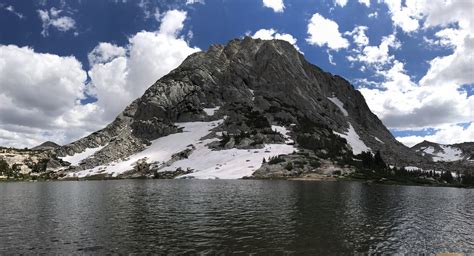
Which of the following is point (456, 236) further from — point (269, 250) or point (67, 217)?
point (67, 217)

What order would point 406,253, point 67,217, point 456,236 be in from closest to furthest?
point 406,253 → point 456,236 → point 67,217

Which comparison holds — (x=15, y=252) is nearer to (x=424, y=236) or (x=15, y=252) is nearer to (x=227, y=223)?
(x=227, y=223)

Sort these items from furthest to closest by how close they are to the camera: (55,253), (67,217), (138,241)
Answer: (67,217) → (138,241) → (55,253)

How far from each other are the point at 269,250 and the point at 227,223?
1988 centimetres

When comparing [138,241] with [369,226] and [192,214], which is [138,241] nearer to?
[192,214]

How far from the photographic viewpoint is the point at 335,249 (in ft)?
157

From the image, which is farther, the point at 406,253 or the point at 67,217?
the point at 67,217

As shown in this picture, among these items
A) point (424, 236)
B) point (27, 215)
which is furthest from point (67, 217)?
point (424, 236)

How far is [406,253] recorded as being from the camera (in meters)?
47.1

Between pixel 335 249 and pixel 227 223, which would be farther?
pixel 227 223

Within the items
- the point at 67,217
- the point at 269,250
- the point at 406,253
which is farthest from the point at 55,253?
the point at 406,253

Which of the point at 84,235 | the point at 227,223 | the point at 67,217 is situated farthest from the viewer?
the point at 67,217

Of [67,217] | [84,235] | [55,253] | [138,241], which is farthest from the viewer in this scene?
[67,217]

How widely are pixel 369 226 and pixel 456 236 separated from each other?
13029 millimetres
